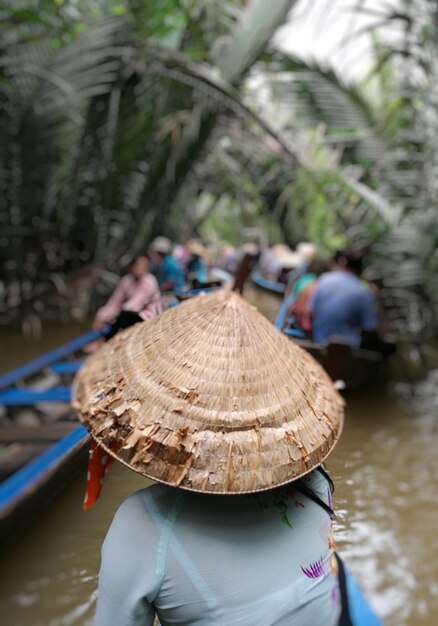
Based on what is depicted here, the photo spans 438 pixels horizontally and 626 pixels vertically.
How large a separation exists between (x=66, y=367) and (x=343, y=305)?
2.38 m

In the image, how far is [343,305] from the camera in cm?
409

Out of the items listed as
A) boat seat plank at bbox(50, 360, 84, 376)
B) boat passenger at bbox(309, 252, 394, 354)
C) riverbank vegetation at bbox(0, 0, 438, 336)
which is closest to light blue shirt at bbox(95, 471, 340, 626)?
boat passenger at bbox(309, 252, 394, 354)

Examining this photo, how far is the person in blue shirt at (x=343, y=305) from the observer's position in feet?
13.1

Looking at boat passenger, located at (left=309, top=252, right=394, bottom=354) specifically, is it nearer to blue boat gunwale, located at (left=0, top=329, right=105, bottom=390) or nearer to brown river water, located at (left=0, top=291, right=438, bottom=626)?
brown river water, located at (left=0, top=291, right=438, bottom=626)

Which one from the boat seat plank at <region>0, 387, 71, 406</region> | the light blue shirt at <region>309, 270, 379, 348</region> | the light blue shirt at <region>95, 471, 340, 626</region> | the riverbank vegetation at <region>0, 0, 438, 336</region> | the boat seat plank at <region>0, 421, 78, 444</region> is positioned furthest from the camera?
the riverbank vegetation at <region>0, 0, 438, 336</region>

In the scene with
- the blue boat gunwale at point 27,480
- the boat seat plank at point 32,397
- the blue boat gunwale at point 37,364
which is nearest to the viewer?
the blue boat gunwale at point 27,480

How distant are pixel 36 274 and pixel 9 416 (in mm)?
4725

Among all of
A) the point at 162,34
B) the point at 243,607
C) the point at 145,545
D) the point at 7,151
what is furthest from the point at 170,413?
the point at 162,34

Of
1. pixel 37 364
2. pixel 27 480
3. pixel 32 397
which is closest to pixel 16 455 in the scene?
pixel 32 397

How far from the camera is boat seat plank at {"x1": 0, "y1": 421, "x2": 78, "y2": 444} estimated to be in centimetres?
342

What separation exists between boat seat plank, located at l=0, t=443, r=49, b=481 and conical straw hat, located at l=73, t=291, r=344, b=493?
250 cm

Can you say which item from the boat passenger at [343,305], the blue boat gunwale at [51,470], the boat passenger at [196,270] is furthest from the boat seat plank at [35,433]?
the boat passenger at [343,305]

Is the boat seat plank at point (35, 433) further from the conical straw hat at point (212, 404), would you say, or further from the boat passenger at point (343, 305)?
the conical straw hat at point (212, 404)

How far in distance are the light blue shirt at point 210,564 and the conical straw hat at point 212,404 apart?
7 cm
